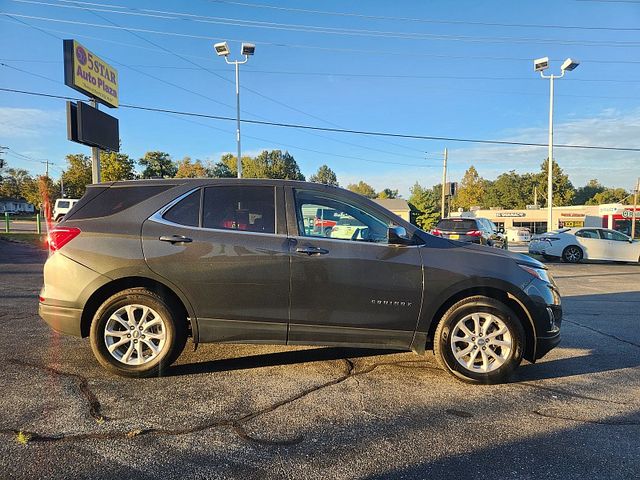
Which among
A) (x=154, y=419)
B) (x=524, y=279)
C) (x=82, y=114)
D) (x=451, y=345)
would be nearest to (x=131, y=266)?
(x=154, y=419)

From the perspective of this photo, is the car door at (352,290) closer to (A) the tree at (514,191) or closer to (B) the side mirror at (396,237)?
(B) the side mirror at (396,237)

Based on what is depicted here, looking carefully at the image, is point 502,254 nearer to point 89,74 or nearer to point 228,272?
point 228,272

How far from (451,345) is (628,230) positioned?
62.3 meters

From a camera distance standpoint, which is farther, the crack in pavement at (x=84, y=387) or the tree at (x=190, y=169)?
the tree at (x=190, y=169)

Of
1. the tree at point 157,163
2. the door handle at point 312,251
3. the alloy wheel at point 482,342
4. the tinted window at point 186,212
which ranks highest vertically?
the tree at point 157,163

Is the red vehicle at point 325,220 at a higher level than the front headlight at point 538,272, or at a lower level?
higher

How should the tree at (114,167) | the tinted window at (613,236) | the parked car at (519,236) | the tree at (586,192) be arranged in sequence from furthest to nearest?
the tree at (586,192) → the parked car at (519,236) → the tree at (114,167) → the tinted window at (613,236)

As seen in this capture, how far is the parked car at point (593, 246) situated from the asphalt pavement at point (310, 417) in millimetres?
14545

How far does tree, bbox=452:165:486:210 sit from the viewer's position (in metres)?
92.9

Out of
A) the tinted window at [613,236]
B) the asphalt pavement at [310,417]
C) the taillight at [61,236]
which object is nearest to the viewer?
the asphalt pavement at [310,417]

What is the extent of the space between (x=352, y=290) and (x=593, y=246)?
17.5 m

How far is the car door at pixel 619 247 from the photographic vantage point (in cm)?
1741

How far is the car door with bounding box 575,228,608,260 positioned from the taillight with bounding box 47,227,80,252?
18865mm

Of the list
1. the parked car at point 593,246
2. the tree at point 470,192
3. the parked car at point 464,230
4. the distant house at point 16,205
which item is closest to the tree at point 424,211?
the tree at point 470,192
